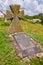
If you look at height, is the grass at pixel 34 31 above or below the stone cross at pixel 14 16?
below

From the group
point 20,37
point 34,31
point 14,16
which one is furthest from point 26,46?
point 34,31

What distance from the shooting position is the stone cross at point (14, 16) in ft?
34.1

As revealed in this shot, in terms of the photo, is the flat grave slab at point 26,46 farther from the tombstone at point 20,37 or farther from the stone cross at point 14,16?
the stone cross at point 14,16

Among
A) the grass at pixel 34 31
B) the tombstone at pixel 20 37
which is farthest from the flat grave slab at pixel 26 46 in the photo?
the grass at pixel 34 31

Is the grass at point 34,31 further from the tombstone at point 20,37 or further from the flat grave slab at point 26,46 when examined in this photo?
the flat grave slab at point 26,46

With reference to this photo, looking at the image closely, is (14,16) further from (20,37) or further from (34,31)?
(34,31)

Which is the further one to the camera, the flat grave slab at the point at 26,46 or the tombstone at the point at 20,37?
the tombstone at the point at 20,37

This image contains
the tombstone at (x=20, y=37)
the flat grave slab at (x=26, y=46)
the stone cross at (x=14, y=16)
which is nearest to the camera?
the flat grave slab at (x=26, y=46)

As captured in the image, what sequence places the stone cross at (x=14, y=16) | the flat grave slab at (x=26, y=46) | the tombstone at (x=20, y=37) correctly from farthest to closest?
the stone cross at (x=14, y=16), the tombstone at (x=20, y=37), the flat grave slab at (x=26, y=46)

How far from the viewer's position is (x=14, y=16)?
10547 mm

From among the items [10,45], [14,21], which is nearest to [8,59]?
[10,45]

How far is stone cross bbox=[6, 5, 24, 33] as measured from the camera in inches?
409

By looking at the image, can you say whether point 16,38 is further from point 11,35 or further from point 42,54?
point 42,54

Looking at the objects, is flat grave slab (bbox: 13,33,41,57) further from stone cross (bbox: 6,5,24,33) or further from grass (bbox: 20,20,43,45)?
stone cross (bbox: 6,5,24,33)
